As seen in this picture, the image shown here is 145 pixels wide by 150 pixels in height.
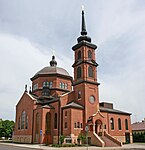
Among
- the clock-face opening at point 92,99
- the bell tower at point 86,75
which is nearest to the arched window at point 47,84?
the bell tower at point 86,75

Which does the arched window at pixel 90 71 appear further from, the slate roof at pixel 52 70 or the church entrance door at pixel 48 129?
the church entrance door at pixel 48 129

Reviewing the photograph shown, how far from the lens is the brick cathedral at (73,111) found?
41.4 meters

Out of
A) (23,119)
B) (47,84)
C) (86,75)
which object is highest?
(86,75)

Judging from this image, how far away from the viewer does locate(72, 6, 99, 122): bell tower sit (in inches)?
1757

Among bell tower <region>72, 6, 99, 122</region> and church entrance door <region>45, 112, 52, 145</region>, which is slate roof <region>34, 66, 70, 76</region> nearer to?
bell tower <region>72, 6, 99, 122</region>

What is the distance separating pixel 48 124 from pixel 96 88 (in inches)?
524

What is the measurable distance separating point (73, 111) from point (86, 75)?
30.2ft

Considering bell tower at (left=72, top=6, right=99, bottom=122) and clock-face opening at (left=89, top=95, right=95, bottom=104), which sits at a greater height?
bell tower at (left=72, top=6, right=99, bottom=122)

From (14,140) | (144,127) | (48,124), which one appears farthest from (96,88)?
(144,127)

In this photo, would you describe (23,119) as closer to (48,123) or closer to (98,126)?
(48,123)

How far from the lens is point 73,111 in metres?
Answer: 41.2

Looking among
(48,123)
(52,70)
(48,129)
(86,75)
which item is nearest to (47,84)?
(52,70)

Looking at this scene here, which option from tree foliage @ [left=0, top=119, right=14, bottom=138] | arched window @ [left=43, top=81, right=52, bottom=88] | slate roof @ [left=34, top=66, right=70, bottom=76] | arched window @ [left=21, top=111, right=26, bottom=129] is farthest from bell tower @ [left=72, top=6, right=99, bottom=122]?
tree foliage @ [left=0, top=119, right=14, bottom=138]

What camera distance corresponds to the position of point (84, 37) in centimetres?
4944
